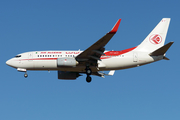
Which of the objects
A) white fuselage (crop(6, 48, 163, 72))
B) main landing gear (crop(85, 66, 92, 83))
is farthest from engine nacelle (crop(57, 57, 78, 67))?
main landing gear (crop(85, 66, 92, 83))

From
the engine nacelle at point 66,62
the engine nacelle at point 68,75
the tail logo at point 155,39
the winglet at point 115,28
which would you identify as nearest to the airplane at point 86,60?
the engine nacelle at point 66,62

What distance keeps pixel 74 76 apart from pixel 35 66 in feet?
20.8

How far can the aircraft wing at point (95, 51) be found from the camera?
35.6m

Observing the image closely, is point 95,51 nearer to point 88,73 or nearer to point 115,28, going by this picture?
point 88,73

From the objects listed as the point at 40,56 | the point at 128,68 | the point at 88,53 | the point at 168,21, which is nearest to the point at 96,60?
the point at 88,53

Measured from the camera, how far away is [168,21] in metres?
45.8

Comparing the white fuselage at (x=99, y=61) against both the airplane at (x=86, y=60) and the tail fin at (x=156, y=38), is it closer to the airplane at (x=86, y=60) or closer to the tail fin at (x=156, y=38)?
the airplane at (x=86, y=60)

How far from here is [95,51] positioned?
3959 centimetres

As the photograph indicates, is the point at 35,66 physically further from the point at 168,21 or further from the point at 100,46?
the point at 168,21

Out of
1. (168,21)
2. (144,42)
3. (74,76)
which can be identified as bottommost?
(74,76)

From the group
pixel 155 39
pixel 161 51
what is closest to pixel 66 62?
pixel 161 51

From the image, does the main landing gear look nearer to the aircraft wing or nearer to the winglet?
the aircraft wing

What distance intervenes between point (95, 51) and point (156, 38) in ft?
33.9

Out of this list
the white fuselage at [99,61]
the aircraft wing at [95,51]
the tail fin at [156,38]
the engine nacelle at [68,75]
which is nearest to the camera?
the aircraft wing at [95,51]
